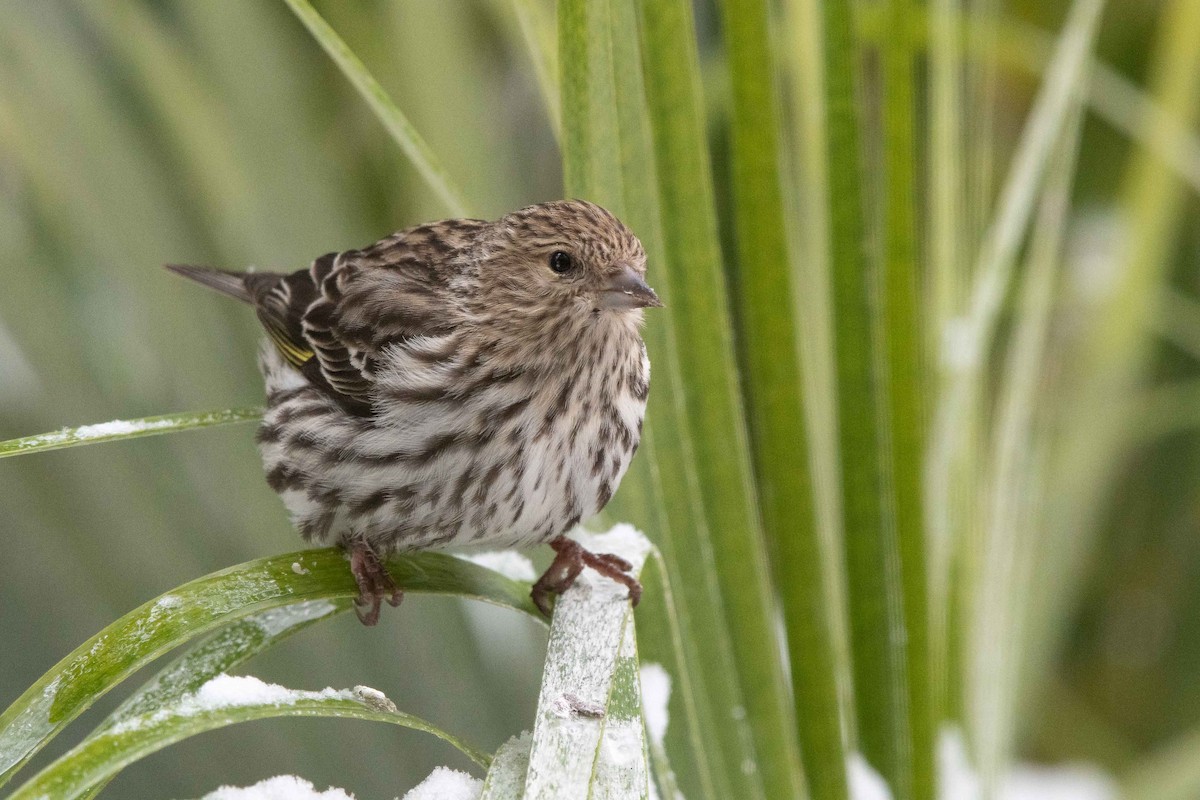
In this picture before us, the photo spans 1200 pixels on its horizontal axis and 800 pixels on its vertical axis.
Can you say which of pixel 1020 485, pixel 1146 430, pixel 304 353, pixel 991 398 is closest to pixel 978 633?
pixel 1020 485

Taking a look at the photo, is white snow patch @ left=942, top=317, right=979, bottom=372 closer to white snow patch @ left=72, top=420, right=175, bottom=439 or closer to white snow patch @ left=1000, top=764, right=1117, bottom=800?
white snow patch @ left=1000, top=764, right=1117, bottom=800

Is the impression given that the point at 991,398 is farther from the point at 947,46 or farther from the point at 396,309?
the point at 396,309

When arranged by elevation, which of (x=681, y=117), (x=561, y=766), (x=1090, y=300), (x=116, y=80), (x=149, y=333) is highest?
(x=1090, y=300)

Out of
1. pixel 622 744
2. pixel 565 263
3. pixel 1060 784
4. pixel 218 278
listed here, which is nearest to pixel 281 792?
pixel 622 744

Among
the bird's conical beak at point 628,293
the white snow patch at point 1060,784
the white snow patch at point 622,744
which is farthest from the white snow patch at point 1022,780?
the white snow patch at point 622,744

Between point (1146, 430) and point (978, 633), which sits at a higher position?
point (1146, 430)

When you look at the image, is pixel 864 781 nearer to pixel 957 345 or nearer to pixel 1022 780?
pixel 957 345

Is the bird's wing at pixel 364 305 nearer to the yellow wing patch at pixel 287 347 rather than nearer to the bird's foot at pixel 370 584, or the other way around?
the yellow wing patch at pixel 287 347
